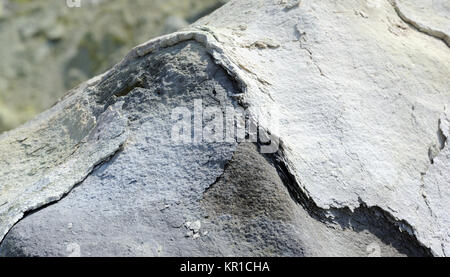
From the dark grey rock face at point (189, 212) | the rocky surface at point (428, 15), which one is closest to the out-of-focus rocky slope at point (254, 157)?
the dark grey rock face at point (189, 212)

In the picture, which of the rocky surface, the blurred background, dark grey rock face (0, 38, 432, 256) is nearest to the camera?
dark grey rock face (0, 38, 432, 256)

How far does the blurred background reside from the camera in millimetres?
5840

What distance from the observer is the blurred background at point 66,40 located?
584 centimetres

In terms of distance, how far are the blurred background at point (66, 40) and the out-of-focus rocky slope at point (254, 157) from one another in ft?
12.8

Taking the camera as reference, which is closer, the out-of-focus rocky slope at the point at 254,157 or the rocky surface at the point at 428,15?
the out-of-focus rocky slope at the point at 254,157

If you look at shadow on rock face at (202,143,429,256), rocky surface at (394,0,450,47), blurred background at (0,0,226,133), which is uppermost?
rocky surface at (394,0,450,47)

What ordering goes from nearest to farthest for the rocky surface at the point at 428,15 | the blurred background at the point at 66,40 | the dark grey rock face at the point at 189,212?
the dark grey rock face at the point at 189,212 < the rocky surface at the point at 428,15 < the blurred background at the point at 66,40

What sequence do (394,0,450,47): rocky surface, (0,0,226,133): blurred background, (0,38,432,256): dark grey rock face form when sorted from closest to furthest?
(0,38,432,256): dark grey rock face < (394,0,450,47): rocky surface < (0,0,226,133): blurred background

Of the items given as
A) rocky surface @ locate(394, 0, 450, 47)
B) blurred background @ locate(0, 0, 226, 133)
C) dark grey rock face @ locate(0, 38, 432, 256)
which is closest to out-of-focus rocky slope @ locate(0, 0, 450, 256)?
dark grey rock face @ locate(0, 38, 432, 256)

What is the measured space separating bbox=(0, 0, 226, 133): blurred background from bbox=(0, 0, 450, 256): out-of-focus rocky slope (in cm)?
389

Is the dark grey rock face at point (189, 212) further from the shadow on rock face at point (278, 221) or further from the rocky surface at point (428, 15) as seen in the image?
the rocky surface at point (428, 15)

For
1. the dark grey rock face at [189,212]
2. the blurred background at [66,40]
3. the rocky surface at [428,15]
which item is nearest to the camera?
the dark grey rock face at [189,212]

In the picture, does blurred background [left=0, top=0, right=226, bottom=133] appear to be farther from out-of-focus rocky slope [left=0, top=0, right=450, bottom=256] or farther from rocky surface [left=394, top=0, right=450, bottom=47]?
out-of-focus rocky slope [left=0, top=0, right=450, bottom=256]

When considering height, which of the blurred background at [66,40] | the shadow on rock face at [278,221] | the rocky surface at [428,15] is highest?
the rocky surface at [428,15]
